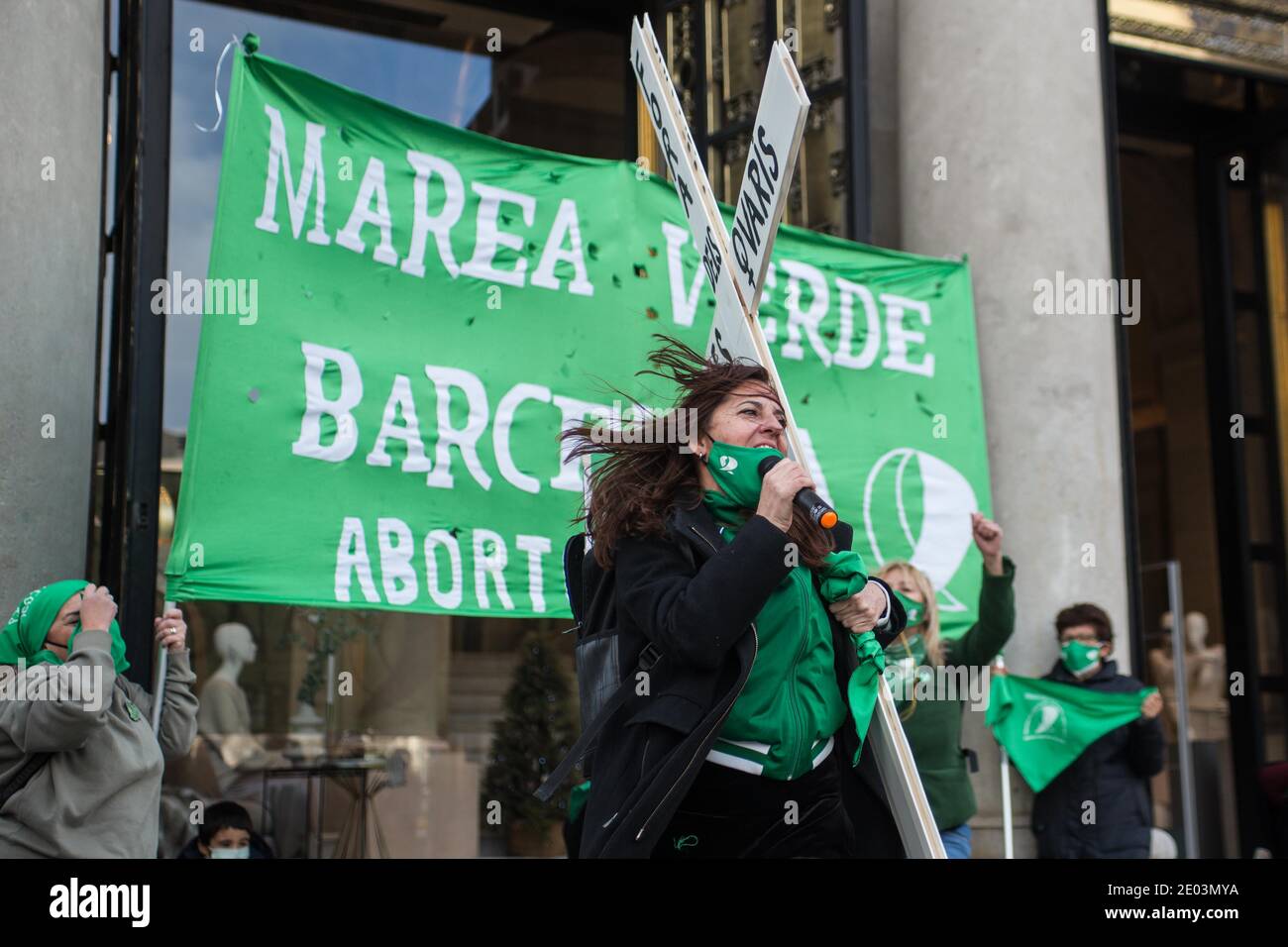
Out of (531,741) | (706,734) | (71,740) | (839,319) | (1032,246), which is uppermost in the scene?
(1032,246)

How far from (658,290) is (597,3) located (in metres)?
3.75

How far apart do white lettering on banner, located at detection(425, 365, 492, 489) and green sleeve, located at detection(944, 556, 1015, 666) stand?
2.40 m

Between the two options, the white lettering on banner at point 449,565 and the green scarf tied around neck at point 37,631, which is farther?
the white lettering on banner at point 449,565

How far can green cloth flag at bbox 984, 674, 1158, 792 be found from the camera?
7.32m

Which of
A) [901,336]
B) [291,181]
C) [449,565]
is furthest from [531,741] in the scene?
[291,181]

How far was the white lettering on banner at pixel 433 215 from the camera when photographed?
20.8 feet

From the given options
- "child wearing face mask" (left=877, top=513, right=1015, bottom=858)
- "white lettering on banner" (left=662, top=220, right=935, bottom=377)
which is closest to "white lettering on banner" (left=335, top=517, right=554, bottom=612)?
"child wearing face mask" (left=877, top=513, right=1015, bottom=858)

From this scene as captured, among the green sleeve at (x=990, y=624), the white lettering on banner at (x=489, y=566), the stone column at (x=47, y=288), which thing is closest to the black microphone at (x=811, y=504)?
the white lettering on banner at (x=489, y=566)

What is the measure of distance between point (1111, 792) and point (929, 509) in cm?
168

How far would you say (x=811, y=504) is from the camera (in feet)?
11.3

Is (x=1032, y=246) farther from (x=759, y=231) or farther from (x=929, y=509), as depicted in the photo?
(x=759, y=231)

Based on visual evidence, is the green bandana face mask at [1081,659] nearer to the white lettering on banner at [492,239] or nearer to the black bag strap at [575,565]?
the white lettering on banner at [492,239]

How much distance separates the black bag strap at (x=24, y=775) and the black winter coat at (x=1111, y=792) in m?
4.85

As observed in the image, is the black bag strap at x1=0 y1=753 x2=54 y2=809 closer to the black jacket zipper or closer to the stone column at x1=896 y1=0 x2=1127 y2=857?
the black jacket zipper
